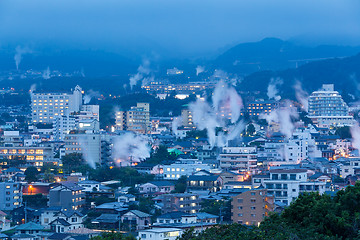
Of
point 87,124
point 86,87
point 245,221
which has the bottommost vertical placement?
point 245,221

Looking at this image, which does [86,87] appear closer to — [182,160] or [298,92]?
[298,92]

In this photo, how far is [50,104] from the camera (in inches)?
2105

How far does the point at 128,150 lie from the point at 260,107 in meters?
18.6

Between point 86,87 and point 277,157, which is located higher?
point 86,87

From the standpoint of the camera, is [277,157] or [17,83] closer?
[277,157]

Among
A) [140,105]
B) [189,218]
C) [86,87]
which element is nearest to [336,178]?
[189,218]

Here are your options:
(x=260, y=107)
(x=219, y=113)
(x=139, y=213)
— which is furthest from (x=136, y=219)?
(x=260, y=107)

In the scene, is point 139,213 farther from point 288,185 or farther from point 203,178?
point 203,178

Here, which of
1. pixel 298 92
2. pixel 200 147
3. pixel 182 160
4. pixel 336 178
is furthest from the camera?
pixel 298 92

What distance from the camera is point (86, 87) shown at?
245 feet

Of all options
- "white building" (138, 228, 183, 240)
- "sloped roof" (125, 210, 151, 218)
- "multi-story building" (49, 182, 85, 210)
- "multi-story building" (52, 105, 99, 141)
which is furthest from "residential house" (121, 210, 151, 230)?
"multi-story building" (52, 105, 99, 141)

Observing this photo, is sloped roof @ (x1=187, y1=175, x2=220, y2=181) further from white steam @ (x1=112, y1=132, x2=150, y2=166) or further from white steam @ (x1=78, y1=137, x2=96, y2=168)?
white steam @ (x1=112, y1=132, x2=150, y2=166)

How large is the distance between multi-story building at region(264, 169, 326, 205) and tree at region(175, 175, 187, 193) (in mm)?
3498

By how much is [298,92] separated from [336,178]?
3415 centimetres
